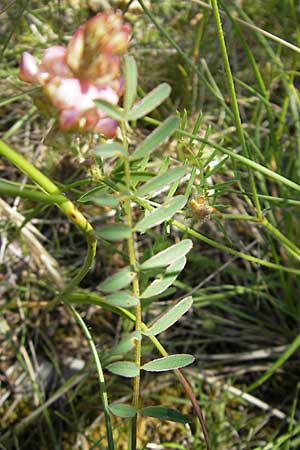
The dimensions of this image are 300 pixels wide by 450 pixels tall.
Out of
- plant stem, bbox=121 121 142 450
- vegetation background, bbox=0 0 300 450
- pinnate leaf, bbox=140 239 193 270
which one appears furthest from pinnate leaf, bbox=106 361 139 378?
vegetation background, bbox=0 0 300 450

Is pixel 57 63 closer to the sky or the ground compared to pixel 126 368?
closer to the sky

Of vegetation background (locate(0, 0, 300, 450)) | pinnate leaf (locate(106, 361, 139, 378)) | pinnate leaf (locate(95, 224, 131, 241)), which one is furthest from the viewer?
vegetation background (locate(0, 0, 300, 450))

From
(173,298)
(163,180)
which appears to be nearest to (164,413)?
(163,180)

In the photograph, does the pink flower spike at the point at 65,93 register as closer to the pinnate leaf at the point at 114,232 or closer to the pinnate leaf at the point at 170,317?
the pinnate leaf at the point at 114,232

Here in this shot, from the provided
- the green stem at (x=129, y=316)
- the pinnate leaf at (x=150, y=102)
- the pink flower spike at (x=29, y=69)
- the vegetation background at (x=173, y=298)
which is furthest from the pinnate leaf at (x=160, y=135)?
the vegetation background at (x=173, y=298)

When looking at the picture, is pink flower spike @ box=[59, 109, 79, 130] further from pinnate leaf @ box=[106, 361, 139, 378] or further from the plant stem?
pinnate leaf @ box=[106, 361, 139, 378]

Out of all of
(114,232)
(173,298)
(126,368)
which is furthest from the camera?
(173,298)

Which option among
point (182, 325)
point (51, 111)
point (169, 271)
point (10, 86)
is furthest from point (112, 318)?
point (51, 111)

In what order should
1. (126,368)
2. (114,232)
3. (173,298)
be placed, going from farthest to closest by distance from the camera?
(173,298)
(126,368)
(114,232)

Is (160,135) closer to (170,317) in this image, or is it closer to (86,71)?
(86,71)
